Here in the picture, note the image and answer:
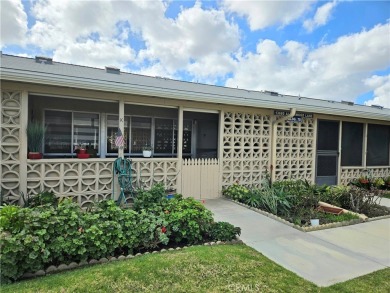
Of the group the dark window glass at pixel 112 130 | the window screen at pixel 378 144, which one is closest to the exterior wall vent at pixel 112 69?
the dark window glass at pixel 112 130

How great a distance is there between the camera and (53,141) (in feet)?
24.1

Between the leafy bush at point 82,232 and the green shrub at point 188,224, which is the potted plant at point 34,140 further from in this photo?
the green shrub at point 188,224

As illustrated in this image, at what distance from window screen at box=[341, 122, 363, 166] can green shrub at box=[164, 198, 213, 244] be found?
781cm

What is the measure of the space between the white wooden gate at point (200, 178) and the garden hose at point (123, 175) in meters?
1.53

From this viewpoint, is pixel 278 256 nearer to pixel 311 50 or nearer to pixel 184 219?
pixel 184 219

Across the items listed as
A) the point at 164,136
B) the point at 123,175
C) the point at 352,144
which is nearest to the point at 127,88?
the point at 123,175

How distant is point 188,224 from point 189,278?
1110 millimetres

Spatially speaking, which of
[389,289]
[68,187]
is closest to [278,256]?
[389,289]

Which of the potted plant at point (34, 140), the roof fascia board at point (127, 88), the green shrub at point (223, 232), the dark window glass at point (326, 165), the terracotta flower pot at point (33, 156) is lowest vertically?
the green shrub at point (223, 232)

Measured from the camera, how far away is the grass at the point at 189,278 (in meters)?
2.81

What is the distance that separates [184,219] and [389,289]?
288cm

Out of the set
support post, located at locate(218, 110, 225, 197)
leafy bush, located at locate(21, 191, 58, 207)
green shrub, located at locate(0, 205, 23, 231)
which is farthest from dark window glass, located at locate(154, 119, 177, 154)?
green shrub, located at locate(0, 205, 23, 231)

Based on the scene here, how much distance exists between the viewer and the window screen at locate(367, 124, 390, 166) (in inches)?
409

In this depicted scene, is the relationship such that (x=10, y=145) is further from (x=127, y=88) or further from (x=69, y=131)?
(x=127, y=88)
